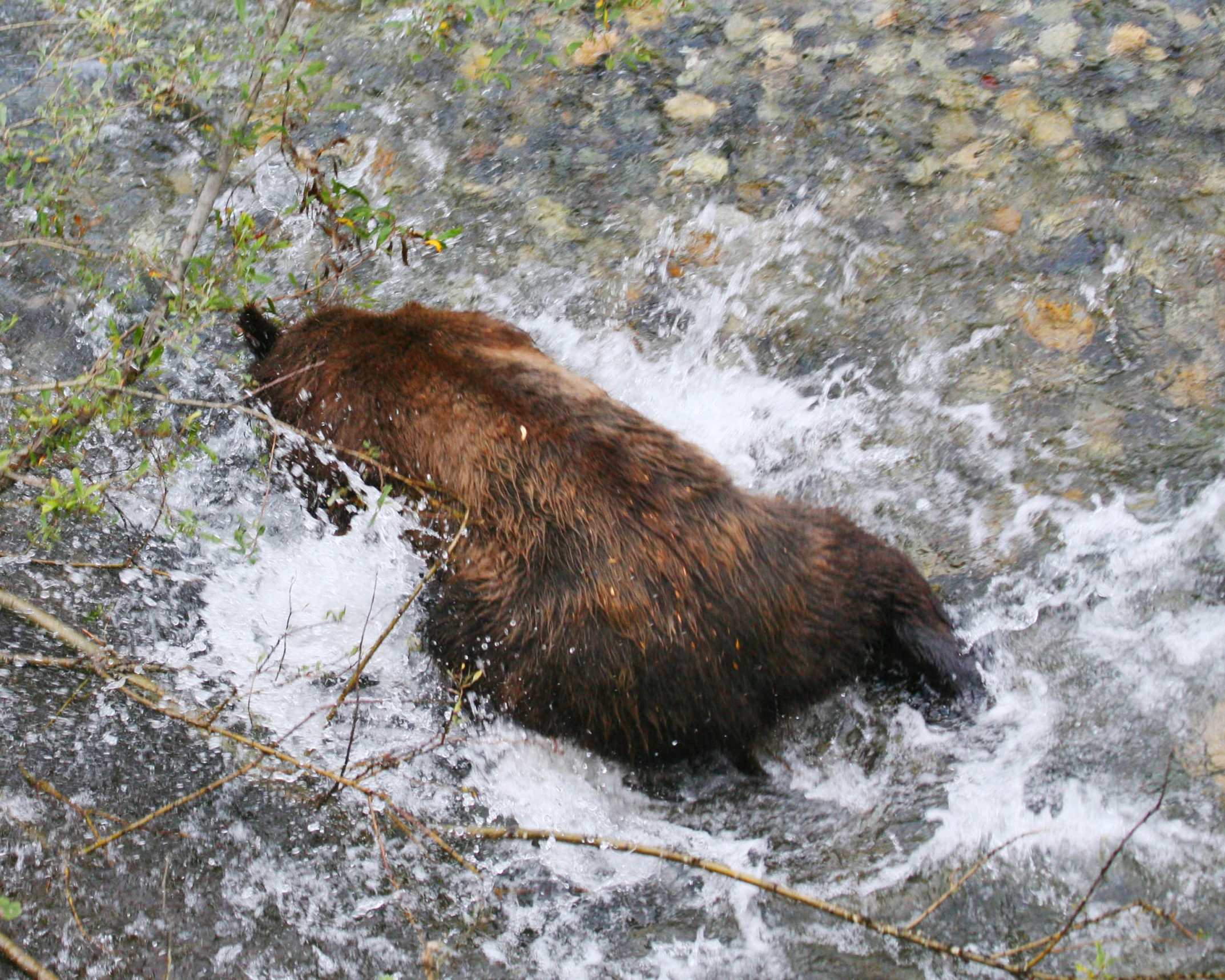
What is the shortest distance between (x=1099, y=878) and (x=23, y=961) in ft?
8.93

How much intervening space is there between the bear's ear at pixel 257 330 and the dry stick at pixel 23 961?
2.15 metres

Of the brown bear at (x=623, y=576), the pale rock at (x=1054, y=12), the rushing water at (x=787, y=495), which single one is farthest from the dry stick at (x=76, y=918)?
the pale rock at (x=1054, y=12)

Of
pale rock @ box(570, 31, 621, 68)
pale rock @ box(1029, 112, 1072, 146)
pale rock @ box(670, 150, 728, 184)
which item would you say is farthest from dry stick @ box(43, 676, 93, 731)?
pale rock @ box(1029, 112, 1072, 146)

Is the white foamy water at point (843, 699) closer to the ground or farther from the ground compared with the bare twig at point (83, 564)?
closer to the ground

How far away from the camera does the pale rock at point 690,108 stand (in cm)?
478

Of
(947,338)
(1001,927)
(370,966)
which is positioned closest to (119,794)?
(370,966)

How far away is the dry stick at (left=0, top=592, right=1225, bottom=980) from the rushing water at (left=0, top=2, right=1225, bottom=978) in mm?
118

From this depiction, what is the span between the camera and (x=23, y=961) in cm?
245

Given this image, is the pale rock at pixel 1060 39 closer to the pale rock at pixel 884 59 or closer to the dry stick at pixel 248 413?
the pale rock at pixel 884 59

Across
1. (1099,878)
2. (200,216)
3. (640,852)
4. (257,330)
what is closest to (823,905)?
(640,852)

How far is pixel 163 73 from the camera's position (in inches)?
146

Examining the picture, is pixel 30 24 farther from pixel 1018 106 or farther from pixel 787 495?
pixel 1018 106

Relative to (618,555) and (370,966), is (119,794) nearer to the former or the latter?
(370,966)

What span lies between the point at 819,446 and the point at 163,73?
2887mm
